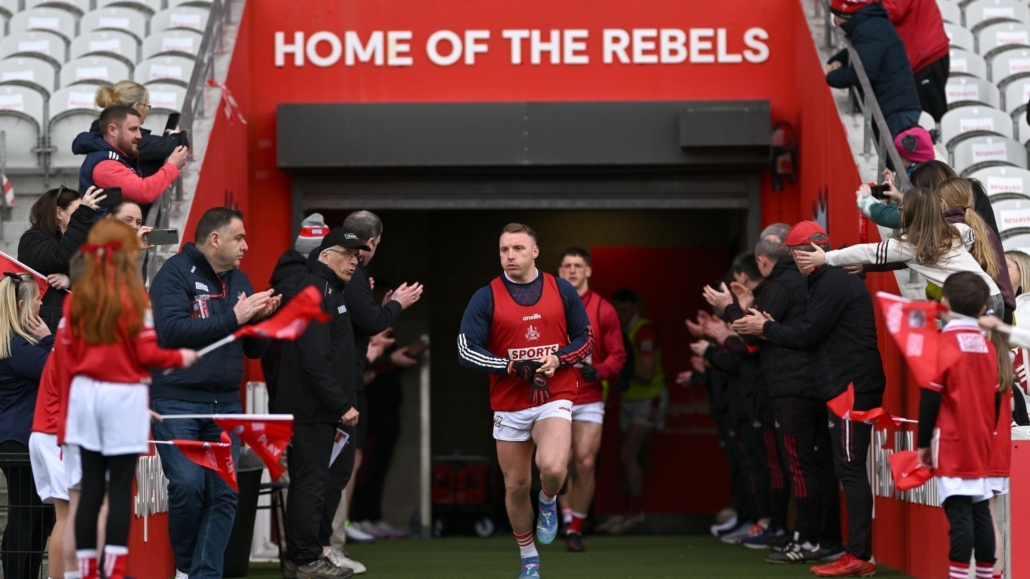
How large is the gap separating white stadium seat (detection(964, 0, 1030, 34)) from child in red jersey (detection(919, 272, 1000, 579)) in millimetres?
7888

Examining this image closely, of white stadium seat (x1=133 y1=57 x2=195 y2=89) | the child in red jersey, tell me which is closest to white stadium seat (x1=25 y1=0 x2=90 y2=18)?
white stadium seat (x1=133 y1=57 x2=195 y2=89)

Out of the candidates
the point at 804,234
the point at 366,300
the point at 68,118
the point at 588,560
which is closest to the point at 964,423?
the point at 804,234

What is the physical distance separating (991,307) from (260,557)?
559 centimetres

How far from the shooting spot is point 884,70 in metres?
9.48

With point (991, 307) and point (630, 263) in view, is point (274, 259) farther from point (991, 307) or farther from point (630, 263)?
point (991, 307)

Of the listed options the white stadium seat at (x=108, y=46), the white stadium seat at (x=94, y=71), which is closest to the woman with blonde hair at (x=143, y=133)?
the white stadium seat at (x=94, y=71)

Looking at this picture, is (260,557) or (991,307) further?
(260,557)

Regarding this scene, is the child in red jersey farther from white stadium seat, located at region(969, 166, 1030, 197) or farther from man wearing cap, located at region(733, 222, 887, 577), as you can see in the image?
white stadium seat, located at region(969, 166, 1030, 197)

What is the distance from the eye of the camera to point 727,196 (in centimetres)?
1157

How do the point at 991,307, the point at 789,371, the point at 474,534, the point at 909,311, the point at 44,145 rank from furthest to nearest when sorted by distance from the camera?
the point at 474,534 → the point at 44,145 → the point at 789,371 → the point at 991,307 → the point at 909,311

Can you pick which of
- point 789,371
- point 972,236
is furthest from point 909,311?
point 789,371

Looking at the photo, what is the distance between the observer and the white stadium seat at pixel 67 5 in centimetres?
1366

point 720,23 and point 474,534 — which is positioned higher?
point 720,23

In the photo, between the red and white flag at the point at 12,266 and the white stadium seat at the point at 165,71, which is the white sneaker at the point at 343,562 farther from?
the white stadium seat at the point at 165,71
